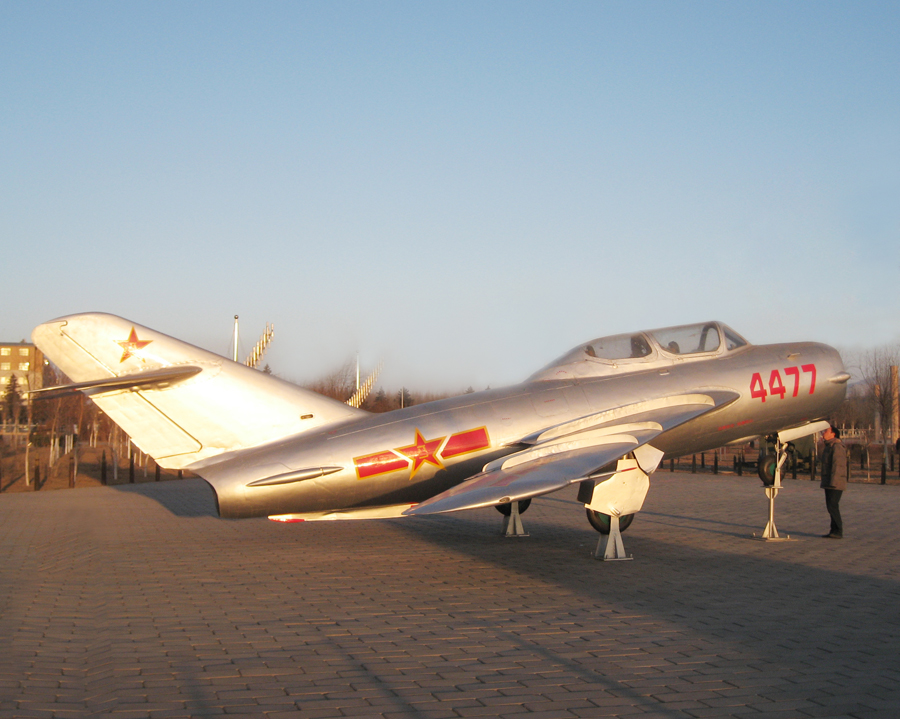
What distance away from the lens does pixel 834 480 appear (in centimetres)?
1239

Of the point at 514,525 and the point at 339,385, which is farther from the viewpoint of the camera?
the point at 339,385

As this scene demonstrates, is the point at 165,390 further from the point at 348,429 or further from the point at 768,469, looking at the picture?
the point at 768,469

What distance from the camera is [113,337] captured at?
10.4 metres

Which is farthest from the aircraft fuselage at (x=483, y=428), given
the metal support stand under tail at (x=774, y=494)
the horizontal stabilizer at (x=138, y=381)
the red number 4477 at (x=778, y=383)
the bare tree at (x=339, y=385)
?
the bare tree at (x=339, y=385)

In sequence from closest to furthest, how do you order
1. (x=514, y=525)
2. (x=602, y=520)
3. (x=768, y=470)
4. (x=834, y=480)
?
(x=602, y=520), (x=834, y=480), (x=768, y=470), (x=514, y=525)

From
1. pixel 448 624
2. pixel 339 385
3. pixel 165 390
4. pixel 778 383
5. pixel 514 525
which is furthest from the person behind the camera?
pixel 339 385

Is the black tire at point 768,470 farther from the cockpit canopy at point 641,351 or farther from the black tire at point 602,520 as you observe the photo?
the black tire at point 602,520

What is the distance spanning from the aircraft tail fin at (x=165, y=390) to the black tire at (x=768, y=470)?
794cm

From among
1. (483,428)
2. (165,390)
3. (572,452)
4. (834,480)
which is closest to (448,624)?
(572,452)

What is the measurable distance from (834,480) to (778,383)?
1.95 meters

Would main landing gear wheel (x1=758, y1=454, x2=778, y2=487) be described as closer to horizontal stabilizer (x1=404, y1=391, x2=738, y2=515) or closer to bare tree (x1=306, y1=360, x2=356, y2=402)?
horizontal stabilizer (x1=404, y1=391, x2=738, y2=515)

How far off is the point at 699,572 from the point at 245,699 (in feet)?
21.6

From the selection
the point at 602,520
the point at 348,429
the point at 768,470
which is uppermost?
the point at 348,429

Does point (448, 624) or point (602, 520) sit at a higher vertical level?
point (602, 520)
